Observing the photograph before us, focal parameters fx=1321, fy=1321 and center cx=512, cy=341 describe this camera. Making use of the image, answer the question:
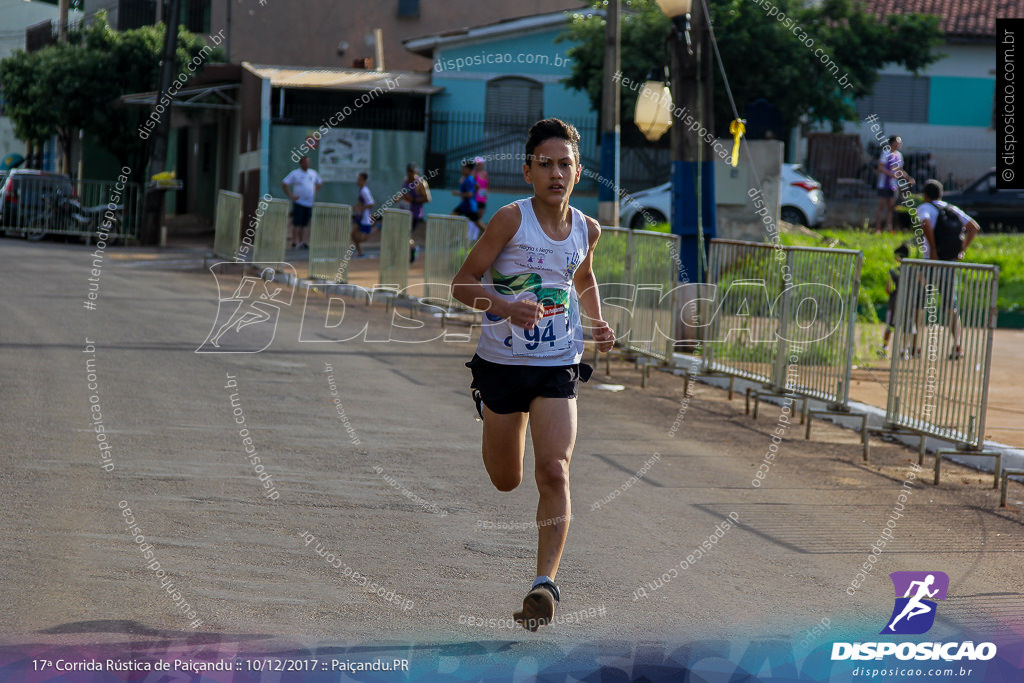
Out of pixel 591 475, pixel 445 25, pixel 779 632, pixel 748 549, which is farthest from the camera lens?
pixel 445 25

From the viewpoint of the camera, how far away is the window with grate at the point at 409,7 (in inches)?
1569

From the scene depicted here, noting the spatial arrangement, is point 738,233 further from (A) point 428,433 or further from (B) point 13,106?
(B) point 13,106

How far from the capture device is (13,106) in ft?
136

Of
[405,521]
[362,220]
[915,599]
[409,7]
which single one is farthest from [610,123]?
[409,7]

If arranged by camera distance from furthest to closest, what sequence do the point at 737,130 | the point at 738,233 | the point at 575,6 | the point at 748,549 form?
the point at 575,6, the point at 738,233, the point at 737,130, the point at 748,549

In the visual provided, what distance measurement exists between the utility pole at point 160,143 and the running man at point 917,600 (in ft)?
77.0

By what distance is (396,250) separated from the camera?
62.4ft

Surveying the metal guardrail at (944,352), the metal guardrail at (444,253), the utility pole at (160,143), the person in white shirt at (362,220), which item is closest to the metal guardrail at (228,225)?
the person in white shirt at (362,220)

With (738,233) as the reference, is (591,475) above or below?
below

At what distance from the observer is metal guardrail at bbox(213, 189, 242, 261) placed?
23.5m

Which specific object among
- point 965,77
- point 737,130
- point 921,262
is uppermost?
point 965,77

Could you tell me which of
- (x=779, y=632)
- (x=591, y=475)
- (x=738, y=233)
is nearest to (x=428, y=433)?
(x=591, y=475)

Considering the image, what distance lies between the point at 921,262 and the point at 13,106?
123 feet

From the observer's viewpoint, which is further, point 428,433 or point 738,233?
point 738,233
